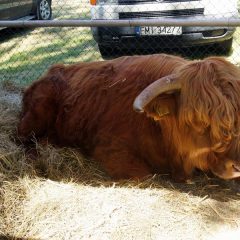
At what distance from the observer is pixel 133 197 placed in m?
3.20

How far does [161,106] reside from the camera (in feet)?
10.4

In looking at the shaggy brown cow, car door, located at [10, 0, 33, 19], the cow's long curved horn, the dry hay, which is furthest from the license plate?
car door, located at [10, 0, 33, 19]

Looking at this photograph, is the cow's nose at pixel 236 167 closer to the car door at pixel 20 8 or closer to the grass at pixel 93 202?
the grass at pixel 93 202

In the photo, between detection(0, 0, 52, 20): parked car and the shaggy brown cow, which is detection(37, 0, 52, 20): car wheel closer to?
detection(0, 0, 52, 20): parked car

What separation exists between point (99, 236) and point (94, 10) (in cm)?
455

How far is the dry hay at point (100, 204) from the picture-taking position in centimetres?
287

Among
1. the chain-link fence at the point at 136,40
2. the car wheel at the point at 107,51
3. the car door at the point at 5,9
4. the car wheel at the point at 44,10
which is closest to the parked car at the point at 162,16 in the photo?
the chain-link fence at the point at 136,40

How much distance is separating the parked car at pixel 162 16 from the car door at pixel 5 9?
2836 millimetres

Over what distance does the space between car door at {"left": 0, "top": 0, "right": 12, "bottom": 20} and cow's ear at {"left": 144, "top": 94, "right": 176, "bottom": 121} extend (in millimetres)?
6404

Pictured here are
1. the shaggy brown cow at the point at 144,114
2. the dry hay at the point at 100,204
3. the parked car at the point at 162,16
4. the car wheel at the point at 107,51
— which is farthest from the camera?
the car wheel at the point at 107,51

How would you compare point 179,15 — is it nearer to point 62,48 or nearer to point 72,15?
point 62,48

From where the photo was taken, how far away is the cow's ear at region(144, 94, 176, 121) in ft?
10.3

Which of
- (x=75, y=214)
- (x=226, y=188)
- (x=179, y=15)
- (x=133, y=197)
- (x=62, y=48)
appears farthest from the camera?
(x=62, y=48)

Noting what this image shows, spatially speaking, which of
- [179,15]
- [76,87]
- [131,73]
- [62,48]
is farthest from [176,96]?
[62,48]
